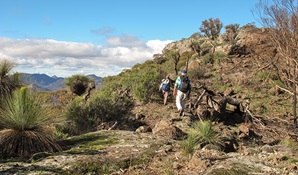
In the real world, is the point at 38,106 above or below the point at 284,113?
above

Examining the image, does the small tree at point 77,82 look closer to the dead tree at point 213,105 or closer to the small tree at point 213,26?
the dead tree at point 213,105

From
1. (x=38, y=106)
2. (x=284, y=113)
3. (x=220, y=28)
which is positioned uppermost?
(x=220, y=28)

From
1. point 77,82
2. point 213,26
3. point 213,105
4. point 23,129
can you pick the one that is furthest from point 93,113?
point 213,26

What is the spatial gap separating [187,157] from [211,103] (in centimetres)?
867

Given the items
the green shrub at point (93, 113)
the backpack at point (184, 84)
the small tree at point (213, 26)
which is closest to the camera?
the backpack at point (184, 84)

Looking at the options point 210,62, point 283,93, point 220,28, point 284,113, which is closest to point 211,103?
point 284,113

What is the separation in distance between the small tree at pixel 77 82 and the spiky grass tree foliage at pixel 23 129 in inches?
756

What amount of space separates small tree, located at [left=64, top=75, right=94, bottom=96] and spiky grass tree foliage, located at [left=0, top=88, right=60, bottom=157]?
19.2m

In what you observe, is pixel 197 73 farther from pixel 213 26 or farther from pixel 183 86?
pixel 213 26

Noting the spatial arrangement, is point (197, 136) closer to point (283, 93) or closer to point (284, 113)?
point (284, 113)

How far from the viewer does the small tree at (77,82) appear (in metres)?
24.7

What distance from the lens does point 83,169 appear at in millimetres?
4410

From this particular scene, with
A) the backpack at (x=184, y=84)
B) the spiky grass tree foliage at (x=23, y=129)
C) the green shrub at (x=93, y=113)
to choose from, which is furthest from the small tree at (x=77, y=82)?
the spiky grass tree foliage at (x=23, y=129)

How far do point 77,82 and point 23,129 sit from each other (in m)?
19.7
